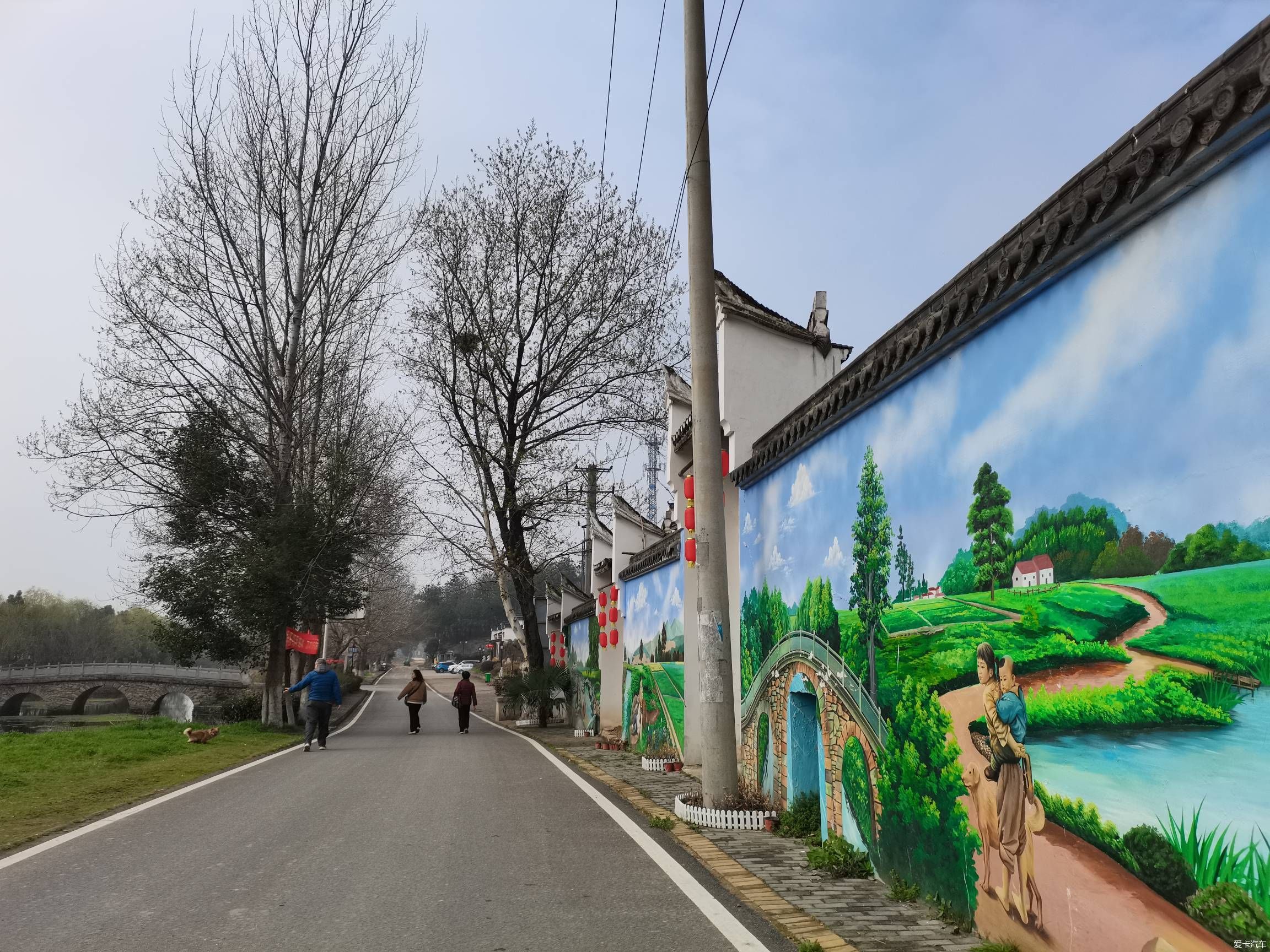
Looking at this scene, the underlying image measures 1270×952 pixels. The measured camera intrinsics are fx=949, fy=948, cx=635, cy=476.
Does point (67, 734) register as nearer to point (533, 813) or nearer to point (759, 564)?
point (533, 813)

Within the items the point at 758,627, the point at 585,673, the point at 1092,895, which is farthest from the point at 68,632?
the point at 1092,895

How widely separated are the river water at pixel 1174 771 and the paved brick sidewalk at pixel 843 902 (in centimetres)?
127

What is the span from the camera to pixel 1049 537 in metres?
4.24

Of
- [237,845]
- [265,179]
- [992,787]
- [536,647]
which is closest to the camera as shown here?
[992,787]

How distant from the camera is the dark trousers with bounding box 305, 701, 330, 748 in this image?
59.5 ft

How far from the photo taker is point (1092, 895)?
3.87 metres

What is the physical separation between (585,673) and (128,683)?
47588 millimetres

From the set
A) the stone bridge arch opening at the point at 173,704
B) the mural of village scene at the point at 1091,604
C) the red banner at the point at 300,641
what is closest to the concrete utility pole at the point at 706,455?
the mural of village scene at the point at 1091,604

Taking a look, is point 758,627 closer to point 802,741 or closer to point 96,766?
point 802,741

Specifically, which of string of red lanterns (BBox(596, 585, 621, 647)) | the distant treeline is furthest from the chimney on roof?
the distant treeline

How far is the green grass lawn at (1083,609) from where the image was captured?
365cm

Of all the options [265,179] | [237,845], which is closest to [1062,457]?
[237,845]

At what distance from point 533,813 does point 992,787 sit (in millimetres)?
5763

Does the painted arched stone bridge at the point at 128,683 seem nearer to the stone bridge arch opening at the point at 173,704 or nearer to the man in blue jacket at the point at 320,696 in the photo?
the stone bridge arch opening at the point at 173,704
